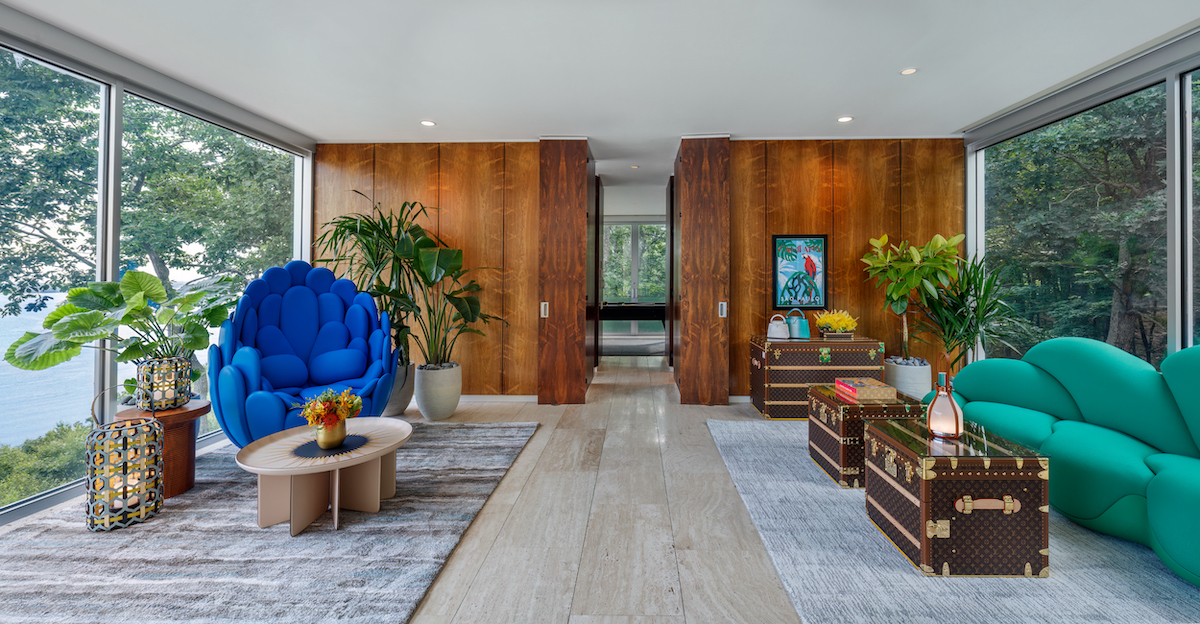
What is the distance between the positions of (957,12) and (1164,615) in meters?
2.89

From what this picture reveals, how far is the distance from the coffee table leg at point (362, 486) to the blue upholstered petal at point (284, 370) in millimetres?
1408

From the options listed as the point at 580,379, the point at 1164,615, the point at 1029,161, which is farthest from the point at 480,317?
the point at 1029,161

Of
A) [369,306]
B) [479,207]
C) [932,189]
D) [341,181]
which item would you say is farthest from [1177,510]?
[341,181]

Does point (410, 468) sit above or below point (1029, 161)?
below

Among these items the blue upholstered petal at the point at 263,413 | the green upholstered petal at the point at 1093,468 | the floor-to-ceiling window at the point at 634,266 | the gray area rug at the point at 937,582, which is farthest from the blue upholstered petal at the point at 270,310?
the floor-to-ceiling window at the point at 634,266

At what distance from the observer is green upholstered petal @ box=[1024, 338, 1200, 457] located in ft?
6.93

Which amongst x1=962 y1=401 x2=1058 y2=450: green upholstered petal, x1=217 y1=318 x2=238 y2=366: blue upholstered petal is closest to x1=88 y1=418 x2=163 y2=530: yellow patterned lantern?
x1=217 y1=318 x2=238 y2=366: blue upholstered petal

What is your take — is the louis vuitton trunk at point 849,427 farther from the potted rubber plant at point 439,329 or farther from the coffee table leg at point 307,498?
the potted rubber plant at point 439,329

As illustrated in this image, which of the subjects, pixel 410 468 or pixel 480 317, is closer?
pixel 410 468

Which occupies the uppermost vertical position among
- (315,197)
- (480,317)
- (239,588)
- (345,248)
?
(315,197)

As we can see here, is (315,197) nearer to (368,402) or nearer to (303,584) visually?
(368,402)

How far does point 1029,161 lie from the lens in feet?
13.8

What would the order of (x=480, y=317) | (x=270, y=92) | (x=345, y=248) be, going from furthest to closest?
(x=345, y=248)
(x=480, y=317)
(x=270, y=92)

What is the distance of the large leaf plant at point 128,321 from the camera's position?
7.95 feet
